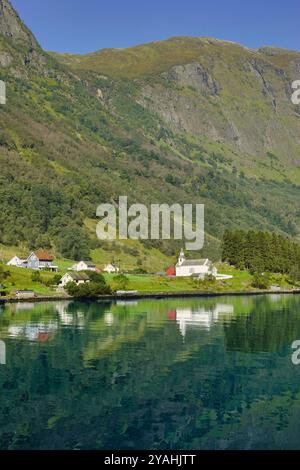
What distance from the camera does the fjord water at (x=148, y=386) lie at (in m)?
39.3

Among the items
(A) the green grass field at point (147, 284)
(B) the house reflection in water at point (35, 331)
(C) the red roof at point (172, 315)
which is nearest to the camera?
(B) the house reflection in water at point (35, 331)

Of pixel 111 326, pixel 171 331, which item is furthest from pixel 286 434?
pixel 111 326

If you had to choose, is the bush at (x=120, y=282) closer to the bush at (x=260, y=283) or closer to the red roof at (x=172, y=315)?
the bush at (x=260, y=283)

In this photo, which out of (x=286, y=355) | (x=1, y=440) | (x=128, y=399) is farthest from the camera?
(x=286, y=355)

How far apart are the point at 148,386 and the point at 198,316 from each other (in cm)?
6036

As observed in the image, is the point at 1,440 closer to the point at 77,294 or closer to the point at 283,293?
the point at 77,294

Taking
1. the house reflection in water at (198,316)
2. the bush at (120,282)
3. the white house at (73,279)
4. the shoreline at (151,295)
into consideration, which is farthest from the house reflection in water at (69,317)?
the bush at (120,282)

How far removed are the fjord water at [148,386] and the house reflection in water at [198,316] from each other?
145 centimetres

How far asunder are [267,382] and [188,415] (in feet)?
43.4

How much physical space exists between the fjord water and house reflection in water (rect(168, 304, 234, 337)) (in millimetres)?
1447

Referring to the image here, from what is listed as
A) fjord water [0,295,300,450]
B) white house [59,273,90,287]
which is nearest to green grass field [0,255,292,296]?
white house [59,273,90,287]

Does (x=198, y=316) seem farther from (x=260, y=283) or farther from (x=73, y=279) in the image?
(x=260, y=283)

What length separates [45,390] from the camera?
50.4 m

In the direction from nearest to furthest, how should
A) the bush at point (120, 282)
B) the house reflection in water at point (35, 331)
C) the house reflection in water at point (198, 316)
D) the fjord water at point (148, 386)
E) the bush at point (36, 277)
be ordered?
the fjord water at point (148, 386)
the house reflection in water at point (35, 331)
the house reflection in water at point (198, 316)
the bush at point (36, 277)
the bush at point (120, 282)
